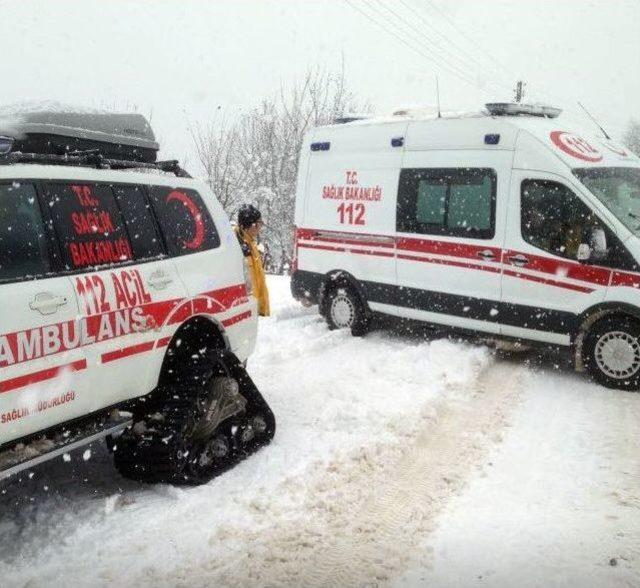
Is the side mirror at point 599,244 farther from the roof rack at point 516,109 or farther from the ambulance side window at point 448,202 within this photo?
the roof rack at point 516,109

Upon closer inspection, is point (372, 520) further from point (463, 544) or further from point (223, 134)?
point (223, 134)

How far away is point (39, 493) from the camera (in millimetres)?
4195

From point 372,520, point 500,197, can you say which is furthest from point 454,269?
point 372,520

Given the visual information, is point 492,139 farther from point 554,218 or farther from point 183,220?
point 183,220

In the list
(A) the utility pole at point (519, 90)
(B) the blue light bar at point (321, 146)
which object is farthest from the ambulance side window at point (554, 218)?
(A) the utility pole at point (519, 90)

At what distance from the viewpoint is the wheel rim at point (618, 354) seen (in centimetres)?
639

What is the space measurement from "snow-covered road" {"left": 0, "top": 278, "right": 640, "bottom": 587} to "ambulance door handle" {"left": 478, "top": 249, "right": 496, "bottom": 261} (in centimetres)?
164

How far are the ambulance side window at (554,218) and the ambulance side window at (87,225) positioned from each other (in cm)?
441

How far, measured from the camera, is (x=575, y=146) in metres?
7.04

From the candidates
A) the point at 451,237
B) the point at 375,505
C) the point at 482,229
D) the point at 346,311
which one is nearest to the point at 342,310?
the point at 346,311

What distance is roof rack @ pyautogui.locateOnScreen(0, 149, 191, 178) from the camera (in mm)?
3631

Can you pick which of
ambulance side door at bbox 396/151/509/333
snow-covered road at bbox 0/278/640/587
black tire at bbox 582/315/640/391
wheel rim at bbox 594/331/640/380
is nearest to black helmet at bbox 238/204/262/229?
ambulance side door at bbox 396/151/509/333

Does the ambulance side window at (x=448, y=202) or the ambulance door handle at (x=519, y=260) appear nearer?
the ambulance door handle at (x=519, y=260)

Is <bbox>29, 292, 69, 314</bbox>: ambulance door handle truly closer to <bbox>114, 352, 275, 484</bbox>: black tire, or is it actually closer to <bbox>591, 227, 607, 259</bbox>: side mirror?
<bbox>114, 352, 275, 484</bbox>: black tire
